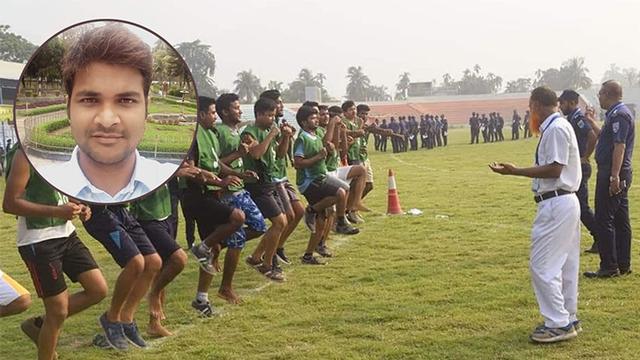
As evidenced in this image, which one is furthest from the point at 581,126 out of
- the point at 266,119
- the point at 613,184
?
the point at 266,119

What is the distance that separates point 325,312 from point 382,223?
15.4 ft

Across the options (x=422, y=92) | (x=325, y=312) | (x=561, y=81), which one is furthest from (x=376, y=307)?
(x=561, y=81)

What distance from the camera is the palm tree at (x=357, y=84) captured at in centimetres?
11825

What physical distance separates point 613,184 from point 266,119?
3324 mm

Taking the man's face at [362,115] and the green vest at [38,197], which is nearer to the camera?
the green vest at [38,197]

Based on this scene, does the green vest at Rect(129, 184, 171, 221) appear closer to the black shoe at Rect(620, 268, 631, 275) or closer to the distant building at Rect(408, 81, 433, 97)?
the black shoe at Rect(620, 268, 631, 275)

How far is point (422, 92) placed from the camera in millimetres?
113312

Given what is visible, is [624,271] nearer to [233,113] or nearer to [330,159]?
[330,159]

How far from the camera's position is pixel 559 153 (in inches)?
183

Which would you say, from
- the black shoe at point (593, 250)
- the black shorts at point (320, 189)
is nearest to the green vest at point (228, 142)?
the black shorts at point (320, 189)

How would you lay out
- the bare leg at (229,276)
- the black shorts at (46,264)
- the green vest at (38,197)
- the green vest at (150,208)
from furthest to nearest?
the bare leg at (229,276) → the green vest at (150,208) → the black shorts at (46,264) → the green vest at (38,197)

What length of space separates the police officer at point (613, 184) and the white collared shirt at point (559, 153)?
1791 mm

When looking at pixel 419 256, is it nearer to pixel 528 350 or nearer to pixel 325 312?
pixel 325 312

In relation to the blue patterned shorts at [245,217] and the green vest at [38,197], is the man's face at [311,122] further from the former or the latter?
the green vest at [38,197]
